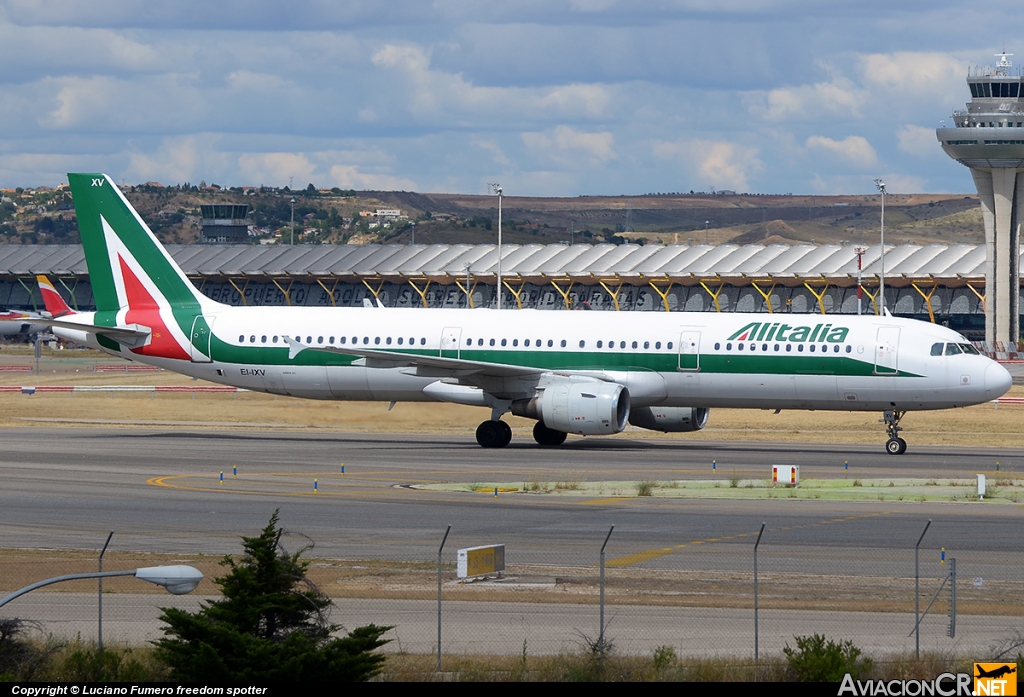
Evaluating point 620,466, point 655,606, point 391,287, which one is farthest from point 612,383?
point 391,287

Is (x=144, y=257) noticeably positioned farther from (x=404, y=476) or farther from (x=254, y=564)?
(x=254, y=564)

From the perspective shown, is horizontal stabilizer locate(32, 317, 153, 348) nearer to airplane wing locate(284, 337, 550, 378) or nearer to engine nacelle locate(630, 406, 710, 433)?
airplane wing locate(284, 337, 550, 378)

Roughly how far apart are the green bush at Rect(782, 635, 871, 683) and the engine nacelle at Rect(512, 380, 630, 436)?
26.4 metres

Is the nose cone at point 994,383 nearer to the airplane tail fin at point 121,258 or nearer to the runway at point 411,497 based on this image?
the runway at point 411,497

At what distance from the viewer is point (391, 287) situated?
135750 millimetres

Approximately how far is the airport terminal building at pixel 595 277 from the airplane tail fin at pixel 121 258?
71.1 m

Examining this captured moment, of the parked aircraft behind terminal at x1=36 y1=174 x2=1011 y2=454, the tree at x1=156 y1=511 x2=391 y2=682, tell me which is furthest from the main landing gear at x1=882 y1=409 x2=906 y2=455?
the tree at x1=156 y1=511 x2=391 y2=682

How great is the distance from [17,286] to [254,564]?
14227cm

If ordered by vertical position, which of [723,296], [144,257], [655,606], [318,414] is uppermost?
[723,296]

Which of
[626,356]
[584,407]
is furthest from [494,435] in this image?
[626,356]

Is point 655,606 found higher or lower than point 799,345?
lower

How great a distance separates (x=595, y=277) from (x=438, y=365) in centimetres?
8451

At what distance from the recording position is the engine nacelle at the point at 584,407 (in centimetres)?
4259

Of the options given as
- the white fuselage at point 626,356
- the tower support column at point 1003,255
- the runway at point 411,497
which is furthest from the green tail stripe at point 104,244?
the tower support column at point 1003,255
